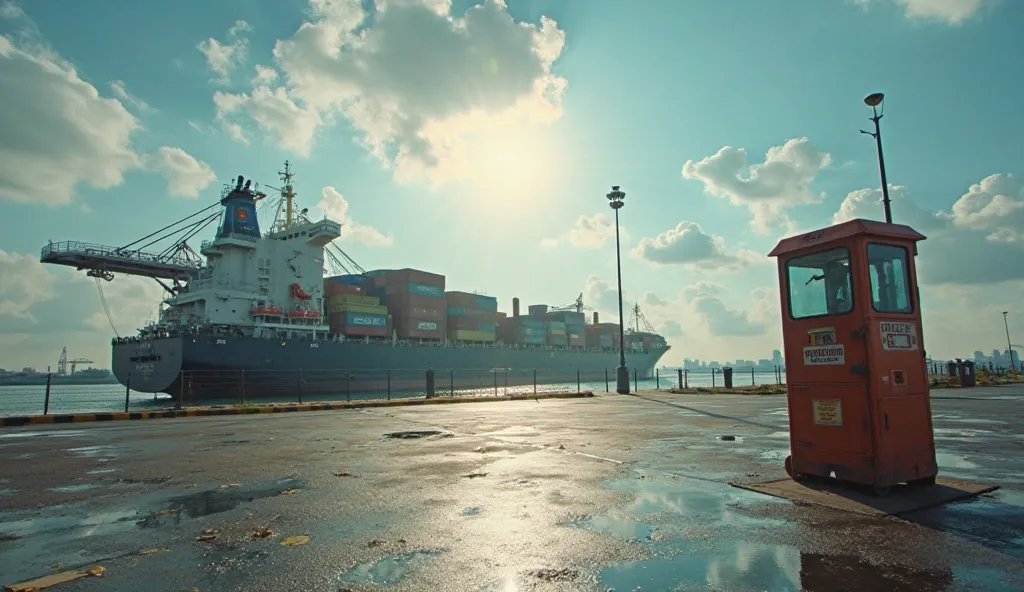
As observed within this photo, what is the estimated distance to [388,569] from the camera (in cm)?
285

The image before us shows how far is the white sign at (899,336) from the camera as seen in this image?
4.59 metres

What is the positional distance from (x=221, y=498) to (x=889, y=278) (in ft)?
20.5

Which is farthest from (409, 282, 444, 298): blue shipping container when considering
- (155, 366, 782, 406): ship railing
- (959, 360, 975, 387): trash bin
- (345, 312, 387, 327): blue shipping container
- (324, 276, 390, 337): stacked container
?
(959, 360, 975, 387): trash bin

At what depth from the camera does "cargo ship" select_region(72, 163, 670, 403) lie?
116 feet

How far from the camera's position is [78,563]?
9.98 ft

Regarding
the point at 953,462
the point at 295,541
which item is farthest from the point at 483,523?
the point at 953,462

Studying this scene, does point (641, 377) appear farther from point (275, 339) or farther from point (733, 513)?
point (733, 513)

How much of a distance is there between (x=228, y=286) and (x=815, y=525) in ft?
136

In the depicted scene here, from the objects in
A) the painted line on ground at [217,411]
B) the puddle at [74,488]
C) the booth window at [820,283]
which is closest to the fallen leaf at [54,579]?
the puddle at [74,488]

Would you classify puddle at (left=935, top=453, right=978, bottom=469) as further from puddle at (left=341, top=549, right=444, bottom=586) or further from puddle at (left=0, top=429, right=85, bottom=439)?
puddle at (left=0, top=429, right=85, bottom=439)

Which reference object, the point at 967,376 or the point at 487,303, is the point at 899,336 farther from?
the point at 487,303

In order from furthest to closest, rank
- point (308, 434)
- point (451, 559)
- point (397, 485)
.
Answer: point (308, 434) < point (397, 485) < point (451, 559)

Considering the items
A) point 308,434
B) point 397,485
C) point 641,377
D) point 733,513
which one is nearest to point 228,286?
point 308,434

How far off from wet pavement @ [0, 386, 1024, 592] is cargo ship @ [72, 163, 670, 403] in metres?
23.5
